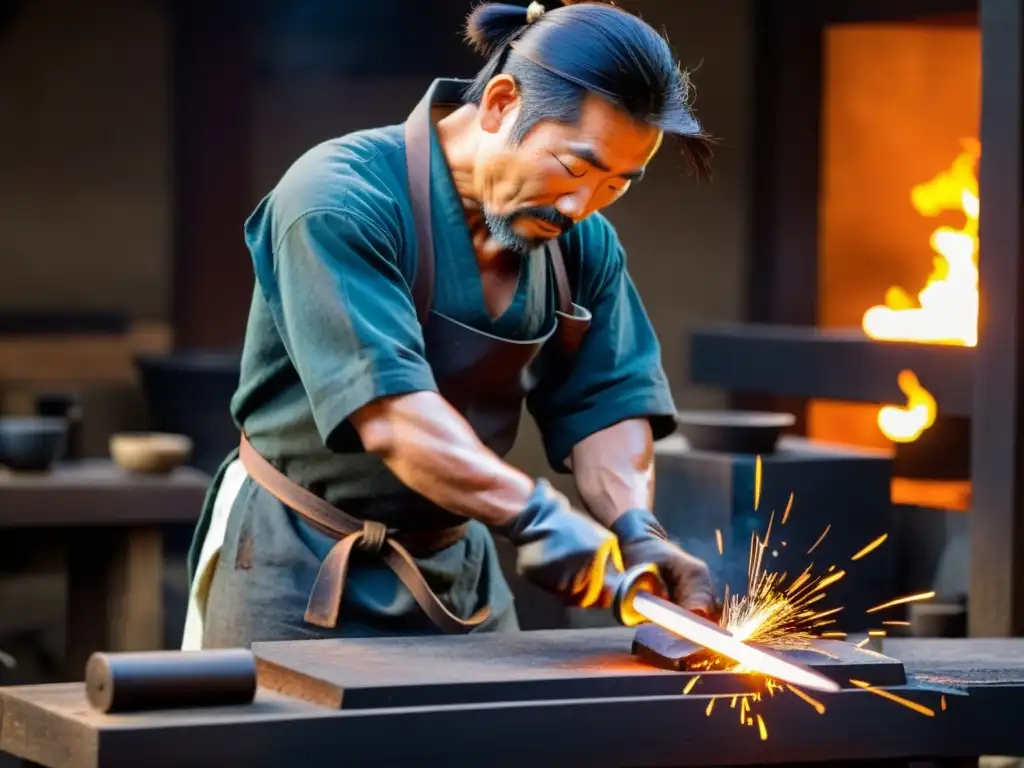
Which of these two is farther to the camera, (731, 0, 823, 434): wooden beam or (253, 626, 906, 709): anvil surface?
(731, 0, 823, 434): wooden beam

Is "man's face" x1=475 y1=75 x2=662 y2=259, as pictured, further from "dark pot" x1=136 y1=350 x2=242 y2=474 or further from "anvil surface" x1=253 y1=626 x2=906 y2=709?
"dark pot" x1=136 y1=350 x2=242 y2=474

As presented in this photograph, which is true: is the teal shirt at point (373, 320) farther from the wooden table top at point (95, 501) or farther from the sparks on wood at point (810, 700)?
the wooden table top at point (95, 501)

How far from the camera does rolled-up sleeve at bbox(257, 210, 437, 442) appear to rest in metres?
2.77

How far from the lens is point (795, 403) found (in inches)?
320

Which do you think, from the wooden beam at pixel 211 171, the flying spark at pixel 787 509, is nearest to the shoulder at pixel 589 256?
the flying spark at pixel 787 509

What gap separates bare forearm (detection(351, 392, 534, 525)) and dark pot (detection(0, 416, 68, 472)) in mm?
3334

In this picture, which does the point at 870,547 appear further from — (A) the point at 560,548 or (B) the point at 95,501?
(A) the point at 560,548

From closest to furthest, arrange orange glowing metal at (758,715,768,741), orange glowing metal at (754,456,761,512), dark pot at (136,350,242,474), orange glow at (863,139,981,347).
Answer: orange glowing metal at (758,715,768,741) < orange glowing metal at (754,456,761,512) < orange glow at (863,139,981,347) < dark pot at (136,350,242,474)

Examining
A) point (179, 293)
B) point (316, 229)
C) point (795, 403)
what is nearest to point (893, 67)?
point (795, 403)

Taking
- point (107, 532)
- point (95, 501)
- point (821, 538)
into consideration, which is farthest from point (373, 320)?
point (107, 532)

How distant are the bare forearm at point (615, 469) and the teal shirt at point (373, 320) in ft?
0.10

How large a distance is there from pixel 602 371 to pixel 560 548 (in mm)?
708

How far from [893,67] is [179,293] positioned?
140 inches

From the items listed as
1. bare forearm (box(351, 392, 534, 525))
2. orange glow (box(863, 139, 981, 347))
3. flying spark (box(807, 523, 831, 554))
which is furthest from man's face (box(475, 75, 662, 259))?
orange glow (box(863, 139, 981, 347))
